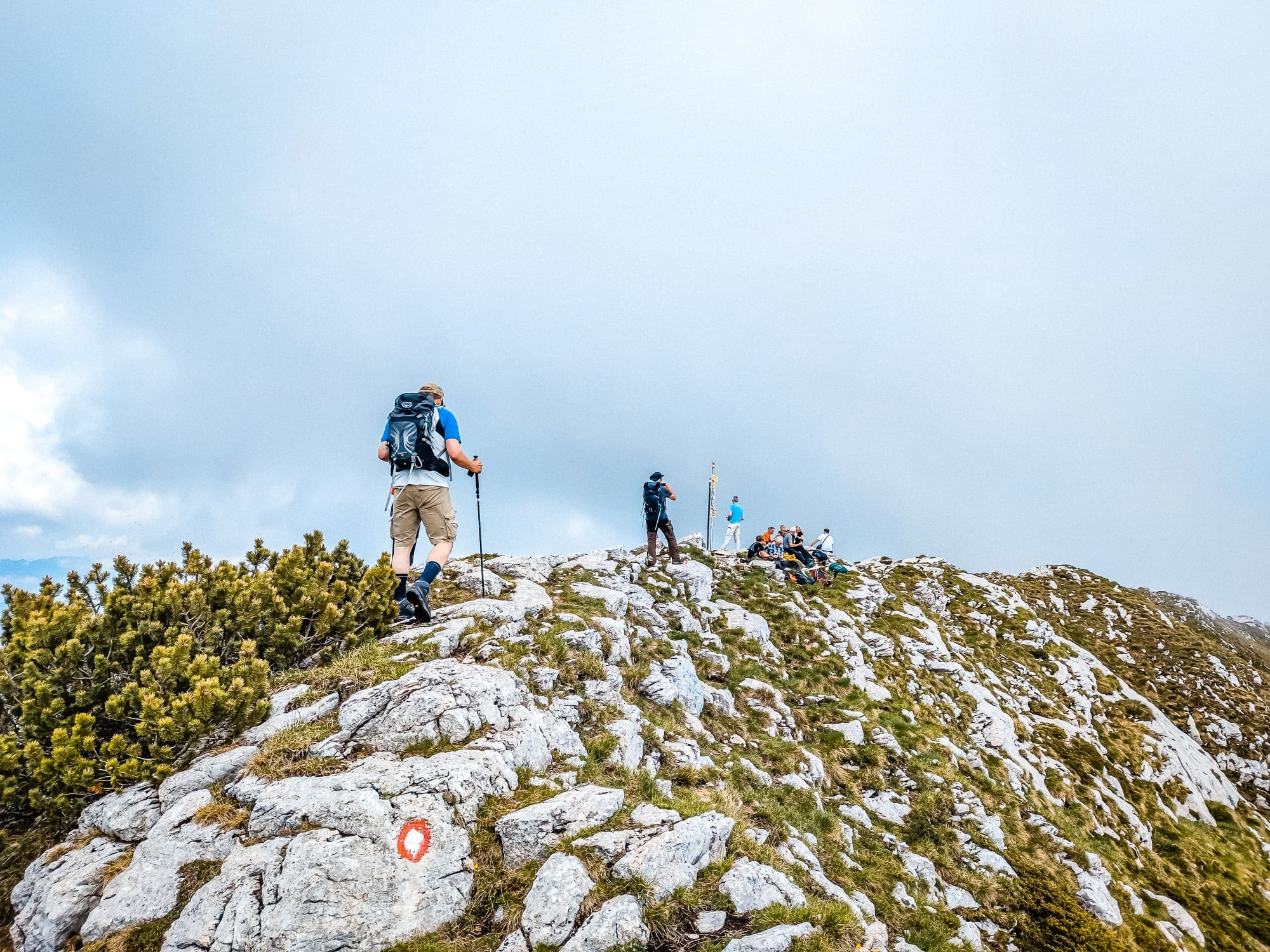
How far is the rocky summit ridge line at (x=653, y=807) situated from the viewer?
6.61m

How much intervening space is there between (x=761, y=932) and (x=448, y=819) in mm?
4436

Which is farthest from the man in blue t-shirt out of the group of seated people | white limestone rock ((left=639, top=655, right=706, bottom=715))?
white limestone rock ((left=639, top=655, right=706, bottom=715))

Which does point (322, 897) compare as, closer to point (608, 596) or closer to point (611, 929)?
point (611, 929)

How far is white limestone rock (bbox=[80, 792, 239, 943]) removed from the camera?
643 cm

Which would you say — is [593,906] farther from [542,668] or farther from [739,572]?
[739,572]

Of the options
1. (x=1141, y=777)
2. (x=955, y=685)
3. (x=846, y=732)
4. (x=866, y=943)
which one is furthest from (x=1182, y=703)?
(x=866, y=943)

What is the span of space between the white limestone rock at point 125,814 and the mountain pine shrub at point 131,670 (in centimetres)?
19

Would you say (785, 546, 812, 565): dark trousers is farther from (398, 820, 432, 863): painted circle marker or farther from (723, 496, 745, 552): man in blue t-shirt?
(398, 820, 432, 863): painted circle marker

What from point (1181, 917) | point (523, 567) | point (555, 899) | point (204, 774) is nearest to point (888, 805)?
point (1181, 917)

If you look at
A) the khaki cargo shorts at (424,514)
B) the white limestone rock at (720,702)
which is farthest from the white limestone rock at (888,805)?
the khaki cargo shorts at (424,514)

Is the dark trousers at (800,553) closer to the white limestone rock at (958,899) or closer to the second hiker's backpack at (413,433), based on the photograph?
the white limestone rock at (958,899)

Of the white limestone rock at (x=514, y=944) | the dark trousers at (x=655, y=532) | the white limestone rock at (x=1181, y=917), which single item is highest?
the dark trousers at (x=655, y=532)

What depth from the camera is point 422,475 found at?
11.8 metres

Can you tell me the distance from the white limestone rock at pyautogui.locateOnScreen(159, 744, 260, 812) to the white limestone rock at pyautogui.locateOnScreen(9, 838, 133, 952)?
66 centimetres
